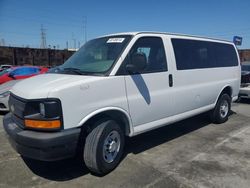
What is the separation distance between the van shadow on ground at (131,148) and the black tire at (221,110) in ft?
0.96

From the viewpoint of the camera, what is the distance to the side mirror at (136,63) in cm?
390

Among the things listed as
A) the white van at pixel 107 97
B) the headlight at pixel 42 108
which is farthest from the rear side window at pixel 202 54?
the headlight at pixel 42 108

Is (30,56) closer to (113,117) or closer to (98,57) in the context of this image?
(98,57)

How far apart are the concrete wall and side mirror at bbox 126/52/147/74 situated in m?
26.2

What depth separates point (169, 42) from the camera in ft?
15.8

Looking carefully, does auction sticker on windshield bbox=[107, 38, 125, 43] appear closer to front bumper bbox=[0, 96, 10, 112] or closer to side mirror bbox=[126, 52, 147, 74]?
side mirror bbox=[126, 52, 147, 74]

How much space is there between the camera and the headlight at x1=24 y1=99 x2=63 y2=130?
10.5 feet

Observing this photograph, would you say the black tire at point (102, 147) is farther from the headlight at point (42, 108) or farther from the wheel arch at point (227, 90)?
the wheel arch at point (227, 90)

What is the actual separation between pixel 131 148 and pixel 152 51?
6.07 ft

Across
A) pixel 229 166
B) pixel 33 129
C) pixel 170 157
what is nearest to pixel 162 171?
pixel 170 157

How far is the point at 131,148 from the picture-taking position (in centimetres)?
490

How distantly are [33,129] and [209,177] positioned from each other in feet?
8.32

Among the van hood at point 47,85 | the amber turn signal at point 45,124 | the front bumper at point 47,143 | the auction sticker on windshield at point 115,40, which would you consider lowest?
the front bumper at point 47,143

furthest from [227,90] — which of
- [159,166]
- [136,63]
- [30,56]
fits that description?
[30,56]
